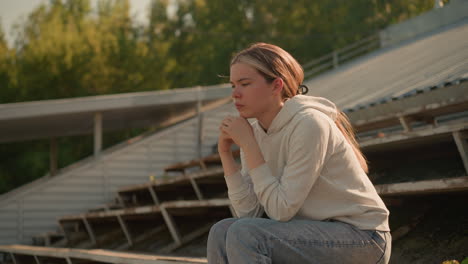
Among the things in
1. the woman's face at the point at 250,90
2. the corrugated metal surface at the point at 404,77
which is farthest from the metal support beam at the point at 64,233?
the woman's face at the point at 250,90

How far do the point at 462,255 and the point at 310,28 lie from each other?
27.3m

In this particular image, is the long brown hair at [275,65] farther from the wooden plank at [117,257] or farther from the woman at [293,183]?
the wooden plank at [117,257]

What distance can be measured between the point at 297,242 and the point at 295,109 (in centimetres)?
55

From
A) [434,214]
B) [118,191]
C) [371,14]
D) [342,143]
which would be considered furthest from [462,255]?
[371,14]

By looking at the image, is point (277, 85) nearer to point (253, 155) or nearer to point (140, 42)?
point (253, 155)

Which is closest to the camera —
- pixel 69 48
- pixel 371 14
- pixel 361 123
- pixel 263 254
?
pixel 263 254

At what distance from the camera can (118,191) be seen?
9.28 metres

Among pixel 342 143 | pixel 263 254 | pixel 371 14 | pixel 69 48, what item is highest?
pixel 69 48

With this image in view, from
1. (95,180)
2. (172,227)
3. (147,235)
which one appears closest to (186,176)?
(147,235)

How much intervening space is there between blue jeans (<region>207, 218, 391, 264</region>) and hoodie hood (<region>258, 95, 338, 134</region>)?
426 mm

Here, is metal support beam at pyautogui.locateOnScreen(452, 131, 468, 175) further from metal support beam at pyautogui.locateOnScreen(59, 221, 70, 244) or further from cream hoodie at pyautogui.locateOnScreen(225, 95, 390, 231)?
metal support beam at pyautogui.locateOnScreen(59, 221, 70, 244)

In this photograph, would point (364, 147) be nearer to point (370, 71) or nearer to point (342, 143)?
point (342, 143)

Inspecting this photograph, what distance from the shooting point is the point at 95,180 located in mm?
9867

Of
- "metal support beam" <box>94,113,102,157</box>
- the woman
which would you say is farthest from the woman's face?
"metal support beam" <box>94,113,102,157</box>
